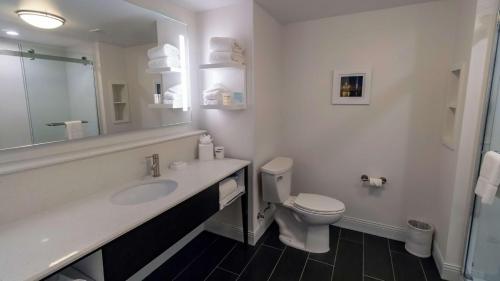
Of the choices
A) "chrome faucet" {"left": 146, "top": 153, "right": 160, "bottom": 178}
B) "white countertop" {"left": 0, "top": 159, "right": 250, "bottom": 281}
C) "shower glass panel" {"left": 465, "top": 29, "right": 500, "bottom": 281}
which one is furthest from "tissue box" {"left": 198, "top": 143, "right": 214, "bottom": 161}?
"shower glass panel" {"left": 465, "top": 29, "right": 500, "bottom": 281}

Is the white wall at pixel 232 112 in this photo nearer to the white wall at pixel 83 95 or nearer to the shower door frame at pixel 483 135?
the white wall at pixel 83 95

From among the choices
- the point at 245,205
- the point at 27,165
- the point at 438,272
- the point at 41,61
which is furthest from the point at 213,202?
the point at 438,272

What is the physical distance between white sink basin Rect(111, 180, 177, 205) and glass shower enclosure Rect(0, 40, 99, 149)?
429 millimetres

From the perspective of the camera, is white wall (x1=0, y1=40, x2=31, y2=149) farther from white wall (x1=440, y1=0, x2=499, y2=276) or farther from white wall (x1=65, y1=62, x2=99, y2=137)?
white wall (x1=440, y1=0, x2=499, y2=276)

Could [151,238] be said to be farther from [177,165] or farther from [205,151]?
[205,151]

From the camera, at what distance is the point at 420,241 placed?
7.02ft

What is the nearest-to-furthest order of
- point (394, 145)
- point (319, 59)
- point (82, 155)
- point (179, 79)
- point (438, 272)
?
1. point (82, 155)
2. point (438, 272)
3. point (179, 79)
4. point (394, 145)
5. point (319, 59)

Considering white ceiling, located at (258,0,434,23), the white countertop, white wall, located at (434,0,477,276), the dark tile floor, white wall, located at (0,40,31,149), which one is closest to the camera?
the white countertop

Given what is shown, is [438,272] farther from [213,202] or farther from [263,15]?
[263,15]

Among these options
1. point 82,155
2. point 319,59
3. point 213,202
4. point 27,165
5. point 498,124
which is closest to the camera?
point 27,165

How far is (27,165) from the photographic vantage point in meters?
1.20

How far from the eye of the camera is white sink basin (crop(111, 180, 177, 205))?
1575mm

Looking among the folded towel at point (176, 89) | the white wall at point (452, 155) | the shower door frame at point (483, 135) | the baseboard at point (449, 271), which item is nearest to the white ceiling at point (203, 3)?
the folded towel at point (176, 89)

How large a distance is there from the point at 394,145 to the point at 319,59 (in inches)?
43.7
